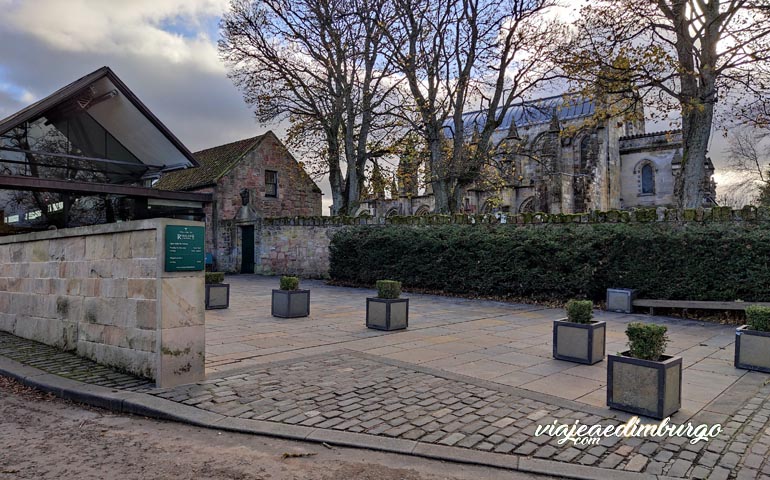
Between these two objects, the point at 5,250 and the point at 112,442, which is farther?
the point at 5,250

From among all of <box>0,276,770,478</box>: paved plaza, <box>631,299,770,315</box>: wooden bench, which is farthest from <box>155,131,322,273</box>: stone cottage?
<box>631,299,770,315</box>: wooden bench

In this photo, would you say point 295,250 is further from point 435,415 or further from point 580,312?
point 435,415

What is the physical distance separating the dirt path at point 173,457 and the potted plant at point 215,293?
718cm

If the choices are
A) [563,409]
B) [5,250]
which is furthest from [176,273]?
[5,250]

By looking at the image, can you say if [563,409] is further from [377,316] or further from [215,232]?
[215,232]

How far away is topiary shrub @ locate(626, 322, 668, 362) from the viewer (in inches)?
186

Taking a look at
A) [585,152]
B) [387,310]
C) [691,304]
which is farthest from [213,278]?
[585,152]

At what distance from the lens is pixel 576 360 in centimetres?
677

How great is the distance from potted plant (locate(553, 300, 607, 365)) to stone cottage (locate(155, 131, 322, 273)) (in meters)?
17.9

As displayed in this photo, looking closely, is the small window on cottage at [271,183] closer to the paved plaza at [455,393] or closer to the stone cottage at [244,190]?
the stone cottage at [244,190]

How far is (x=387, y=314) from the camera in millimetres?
9195

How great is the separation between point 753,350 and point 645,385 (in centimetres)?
291

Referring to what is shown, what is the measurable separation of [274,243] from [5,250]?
13976 mm

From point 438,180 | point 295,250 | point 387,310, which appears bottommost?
point 387,310
